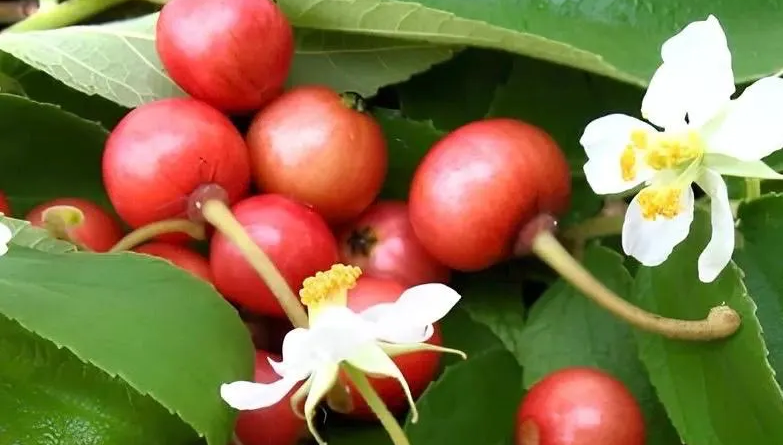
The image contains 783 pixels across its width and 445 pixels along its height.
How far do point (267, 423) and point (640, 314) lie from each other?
0.14 metres

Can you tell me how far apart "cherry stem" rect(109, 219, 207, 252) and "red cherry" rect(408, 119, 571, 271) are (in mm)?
83

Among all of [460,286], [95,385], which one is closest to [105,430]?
[95,385]

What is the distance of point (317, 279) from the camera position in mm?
350

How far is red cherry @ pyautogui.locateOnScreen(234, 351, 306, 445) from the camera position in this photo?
40 cm

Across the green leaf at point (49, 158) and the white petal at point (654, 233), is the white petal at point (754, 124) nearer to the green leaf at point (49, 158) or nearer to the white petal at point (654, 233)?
the white petal at point (654, 233)

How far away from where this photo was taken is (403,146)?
47 cm

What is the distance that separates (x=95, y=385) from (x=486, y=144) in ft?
0.54

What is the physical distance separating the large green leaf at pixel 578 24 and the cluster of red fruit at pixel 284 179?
3cm

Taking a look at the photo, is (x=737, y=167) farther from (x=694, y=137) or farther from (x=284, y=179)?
(x=284, y=179)

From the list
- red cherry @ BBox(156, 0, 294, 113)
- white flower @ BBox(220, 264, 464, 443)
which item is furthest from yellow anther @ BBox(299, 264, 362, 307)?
red cherry @ BBox(156, 0, 294, 113)

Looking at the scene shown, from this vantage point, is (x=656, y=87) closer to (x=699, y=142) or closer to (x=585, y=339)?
(x=699, y=142)

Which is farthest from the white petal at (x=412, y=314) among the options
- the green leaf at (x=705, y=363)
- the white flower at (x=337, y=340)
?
the green leaf at (x=705, y=363)

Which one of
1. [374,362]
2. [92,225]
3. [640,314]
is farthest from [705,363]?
[92,225]

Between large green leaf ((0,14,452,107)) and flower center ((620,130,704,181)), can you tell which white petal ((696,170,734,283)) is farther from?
large green leaf ((0,14,452,107))
